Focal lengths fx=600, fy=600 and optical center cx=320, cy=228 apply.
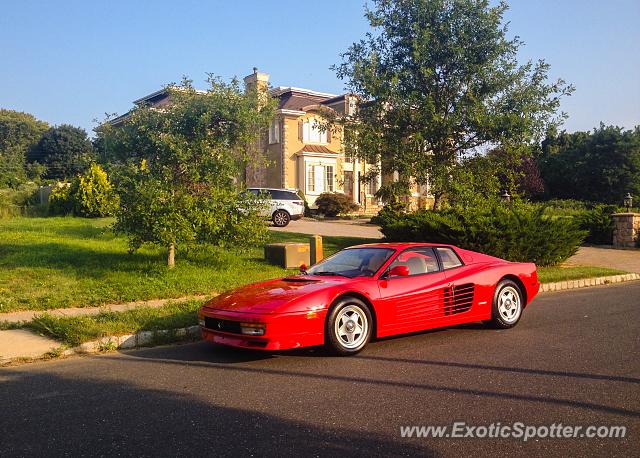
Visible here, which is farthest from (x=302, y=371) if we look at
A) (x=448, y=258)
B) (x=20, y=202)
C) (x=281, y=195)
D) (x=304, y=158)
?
(x=304, y=158)

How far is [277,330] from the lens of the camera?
20.7ft

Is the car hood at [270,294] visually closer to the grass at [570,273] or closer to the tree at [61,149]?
the grass at [570,273]

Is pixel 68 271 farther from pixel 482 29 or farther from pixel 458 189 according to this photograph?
pixel 482 29

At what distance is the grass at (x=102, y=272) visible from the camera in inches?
386

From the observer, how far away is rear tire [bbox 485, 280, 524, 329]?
8289mm

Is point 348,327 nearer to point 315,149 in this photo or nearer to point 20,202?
point 20,202

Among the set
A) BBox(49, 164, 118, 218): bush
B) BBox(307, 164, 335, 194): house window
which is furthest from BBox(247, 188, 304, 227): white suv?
BBox(307, 164, 335, 194): house window

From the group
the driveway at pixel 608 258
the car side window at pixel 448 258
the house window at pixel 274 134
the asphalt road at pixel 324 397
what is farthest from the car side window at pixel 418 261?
the house window at pixel 274 134

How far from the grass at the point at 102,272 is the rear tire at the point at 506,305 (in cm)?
483

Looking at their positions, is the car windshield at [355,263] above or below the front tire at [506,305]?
above

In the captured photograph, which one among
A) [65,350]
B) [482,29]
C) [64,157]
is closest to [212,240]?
[65,350]

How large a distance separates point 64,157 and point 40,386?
6185cm

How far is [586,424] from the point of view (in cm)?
450

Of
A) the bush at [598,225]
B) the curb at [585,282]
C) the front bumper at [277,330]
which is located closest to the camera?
the front bumper at [277,330]
